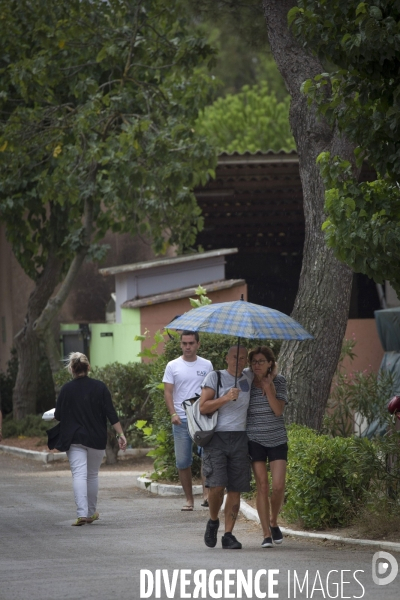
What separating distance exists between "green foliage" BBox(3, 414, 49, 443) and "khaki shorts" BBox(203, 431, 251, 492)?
40.7 ft

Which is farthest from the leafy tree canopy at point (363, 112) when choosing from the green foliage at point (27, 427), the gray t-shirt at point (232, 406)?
the green foliage at point (27, 427)

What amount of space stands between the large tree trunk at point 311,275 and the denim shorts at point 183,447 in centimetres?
116

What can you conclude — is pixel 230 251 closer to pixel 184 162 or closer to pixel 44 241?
pixel 184 162

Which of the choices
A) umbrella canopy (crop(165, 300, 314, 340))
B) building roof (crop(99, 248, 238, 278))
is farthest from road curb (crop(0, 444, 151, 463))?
umbrella canopy (crop(165, 300, 314, 340))

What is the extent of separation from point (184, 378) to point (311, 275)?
1820 mm

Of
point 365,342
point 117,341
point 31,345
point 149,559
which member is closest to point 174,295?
point 117,341

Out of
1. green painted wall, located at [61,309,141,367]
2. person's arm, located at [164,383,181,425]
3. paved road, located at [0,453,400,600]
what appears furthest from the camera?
→ green painted wall, located at [61,309,141,367]

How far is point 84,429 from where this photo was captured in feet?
36.2

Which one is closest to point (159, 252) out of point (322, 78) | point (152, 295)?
point (152, 295)

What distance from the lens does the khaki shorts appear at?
916 cm

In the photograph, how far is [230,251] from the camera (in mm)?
19438

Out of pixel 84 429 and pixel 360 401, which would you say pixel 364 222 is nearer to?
pixel 84 429

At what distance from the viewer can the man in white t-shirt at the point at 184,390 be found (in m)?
11.8

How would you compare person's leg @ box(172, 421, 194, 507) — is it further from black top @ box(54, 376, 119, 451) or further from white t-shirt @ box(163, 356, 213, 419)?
black top @ box(54, 376, 119, 451)
